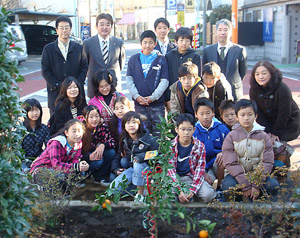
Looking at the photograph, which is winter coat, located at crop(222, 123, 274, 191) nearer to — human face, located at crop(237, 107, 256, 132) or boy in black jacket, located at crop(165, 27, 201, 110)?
human face, located at crop(237, 107, 256, 132)

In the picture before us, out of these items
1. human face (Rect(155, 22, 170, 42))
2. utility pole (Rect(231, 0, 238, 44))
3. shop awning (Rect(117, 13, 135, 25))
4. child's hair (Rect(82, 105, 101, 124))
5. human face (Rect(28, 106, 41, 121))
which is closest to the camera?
child's hair (Rect(82, 105, 101, 124))

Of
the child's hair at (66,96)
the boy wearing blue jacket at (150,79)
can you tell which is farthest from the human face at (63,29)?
the boy wearing blue jacket at (150,79)

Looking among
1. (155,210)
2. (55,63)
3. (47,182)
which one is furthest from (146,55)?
(155,210)

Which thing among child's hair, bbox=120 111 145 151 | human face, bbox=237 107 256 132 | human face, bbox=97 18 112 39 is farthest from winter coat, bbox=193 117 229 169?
human face, bbox=97 18 112 39

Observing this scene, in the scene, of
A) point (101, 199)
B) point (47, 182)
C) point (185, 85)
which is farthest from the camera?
point (185, 85)

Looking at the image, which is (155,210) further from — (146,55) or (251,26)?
(251,26)

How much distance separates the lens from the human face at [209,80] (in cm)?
555

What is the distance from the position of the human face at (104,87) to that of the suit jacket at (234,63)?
164 cm

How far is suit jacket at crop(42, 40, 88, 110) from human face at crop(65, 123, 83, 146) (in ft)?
4.85

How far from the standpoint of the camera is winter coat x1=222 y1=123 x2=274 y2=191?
4.32m

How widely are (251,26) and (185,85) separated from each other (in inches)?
833

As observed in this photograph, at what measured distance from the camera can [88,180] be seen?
5438mm

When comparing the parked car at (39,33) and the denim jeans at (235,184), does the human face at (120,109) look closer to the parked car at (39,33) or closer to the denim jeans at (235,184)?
the denim jeans at (235,184)

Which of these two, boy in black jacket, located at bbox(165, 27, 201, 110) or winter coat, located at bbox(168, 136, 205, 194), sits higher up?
boy in black jacket, located at bbox(165, 27, 201, 110)
